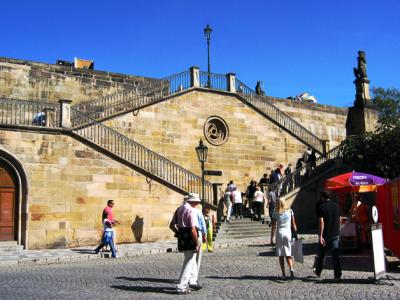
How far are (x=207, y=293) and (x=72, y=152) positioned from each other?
417 inches

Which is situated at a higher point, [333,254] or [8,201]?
[8,201]

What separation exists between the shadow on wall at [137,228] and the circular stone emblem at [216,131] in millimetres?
7323

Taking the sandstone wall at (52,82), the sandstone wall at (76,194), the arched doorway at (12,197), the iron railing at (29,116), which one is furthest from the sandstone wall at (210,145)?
the arched doorway at (12,197)

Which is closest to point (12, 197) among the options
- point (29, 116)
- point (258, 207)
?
point (29, 116)

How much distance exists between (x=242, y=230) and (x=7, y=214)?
28.4 ft

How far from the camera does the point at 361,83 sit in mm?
31312

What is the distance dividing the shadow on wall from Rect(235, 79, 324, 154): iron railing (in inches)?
403

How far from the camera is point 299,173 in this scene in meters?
23.1

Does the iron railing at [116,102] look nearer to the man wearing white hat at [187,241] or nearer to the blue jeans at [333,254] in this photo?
the man wearing white hat at [187,241]

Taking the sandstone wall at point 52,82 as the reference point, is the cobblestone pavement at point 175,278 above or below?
below

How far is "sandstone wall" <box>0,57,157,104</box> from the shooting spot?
21.1 meters

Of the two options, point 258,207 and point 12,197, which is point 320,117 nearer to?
point 258,207

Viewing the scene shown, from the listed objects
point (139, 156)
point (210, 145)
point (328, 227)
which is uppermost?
point (210, 145)

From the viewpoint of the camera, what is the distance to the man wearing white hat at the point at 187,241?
7887mm
